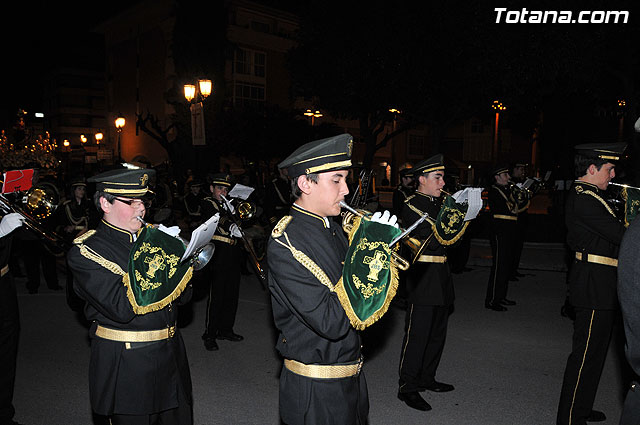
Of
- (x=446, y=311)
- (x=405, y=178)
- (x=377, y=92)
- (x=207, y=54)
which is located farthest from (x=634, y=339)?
Result: (x=207, y=54)

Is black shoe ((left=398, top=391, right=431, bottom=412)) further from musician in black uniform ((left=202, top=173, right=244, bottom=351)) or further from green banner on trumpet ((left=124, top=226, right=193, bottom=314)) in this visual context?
green banner on trumpet ((left=124, top=226, right=193, bottom=314))

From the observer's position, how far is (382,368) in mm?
5852

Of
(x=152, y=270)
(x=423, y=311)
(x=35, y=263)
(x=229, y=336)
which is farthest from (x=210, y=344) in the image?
(x=35, y=263)

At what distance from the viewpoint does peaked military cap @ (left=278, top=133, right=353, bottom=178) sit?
2.54 m

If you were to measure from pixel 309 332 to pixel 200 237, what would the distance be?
82 cm

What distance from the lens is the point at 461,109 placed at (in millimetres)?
20094

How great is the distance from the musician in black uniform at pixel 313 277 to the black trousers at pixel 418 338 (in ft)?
7.58

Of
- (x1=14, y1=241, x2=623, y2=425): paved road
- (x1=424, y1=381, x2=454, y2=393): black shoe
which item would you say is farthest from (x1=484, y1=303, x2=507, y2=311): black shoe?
(x1=424, y1=381, x2=454, y2=393): black shoe

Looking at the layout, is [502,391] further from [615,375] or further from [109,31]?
[109,31]

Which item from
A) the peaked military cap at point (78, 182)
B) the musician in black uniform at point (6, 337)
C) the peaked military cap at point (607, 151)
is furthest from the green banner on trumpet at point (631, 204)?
the peaked military cap at point (78, 182)

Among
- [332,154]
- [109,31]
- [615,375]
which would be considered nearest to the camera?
[332,154]

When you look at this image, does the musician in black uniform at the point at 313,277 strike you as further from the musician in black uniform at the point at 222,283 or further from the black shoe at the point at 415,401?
the musician in black uniform at the point at 222,283

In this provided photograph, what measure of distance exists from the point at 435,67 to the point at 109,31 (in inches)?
1557

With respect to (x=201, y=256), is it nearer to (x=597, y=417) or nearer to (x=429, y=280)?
(x=429, y=280)
